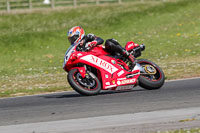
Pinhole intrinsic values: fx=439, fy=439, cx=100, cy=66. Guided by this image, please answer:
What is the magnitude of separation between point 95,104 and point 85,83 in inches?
45.5

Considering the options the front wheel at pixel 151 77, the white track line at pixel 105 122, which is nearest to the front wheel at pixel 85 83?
the front wheel at pixel 151 77

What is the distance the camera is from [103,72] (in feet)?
32.3

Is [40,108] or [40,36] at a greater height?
[40,36]

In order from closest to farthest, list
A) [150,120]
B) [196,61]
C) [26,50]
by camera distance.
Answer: [150,120] < [196,61] < [26,50]

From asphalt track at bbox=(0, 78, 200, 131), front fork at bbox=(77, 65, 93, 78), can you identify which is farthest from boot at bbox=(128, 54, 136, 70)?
front fork at bbox=(77, 65, 93, 78)

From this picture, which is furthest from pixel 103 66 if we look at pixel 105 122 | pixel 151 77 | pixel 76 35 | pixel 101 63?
pixel 105 122

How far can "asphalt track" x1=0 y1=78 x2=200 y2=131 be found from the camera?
7.62m

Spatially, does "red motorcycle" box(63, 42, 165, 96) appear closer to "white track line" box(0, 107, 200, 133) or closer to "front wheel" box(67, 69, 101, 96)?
"front wheel" box(67, 69, 101, 96)

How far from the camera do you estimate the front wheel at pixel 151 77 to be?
9.95 meters

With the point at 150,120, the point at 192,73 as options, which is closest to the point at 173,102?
the point at 150,120

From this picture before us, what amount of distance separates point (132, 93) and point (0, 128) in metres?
3.66

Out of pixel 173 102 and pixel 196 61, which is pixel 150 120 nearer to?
pixel 173 102

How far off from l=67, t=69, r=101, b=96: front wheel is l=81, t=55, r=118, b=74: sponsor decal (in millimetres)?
291

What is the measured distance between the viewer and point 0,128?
7012 millimetres
